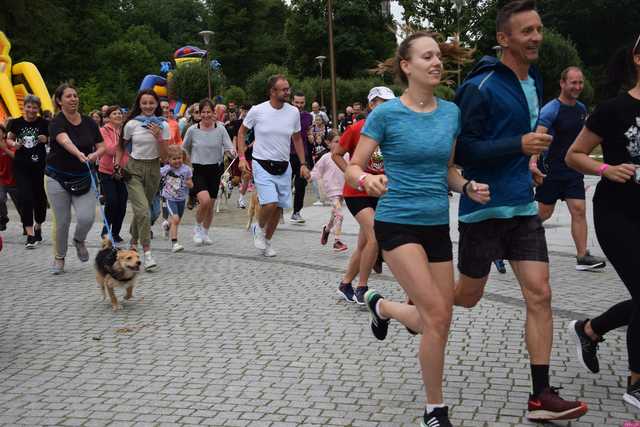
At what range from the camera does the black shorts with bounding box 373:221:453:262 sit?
400cm

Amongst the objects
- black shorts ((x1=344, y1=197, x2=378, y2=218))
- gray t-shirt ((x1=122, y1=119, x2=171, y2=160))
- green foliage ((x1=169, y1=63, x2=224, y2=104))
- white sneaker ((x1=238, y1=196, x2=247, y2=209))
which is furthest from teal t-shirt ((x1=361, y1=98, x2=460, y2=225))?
green foliage ((x1=169, y1=63, x2=224, y2=104))

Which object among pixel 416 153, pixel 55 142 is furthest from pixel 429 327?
pixel 55 142

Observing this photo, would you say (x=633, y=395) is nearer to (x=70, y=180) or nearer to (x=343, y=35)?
(x=70, y=180)

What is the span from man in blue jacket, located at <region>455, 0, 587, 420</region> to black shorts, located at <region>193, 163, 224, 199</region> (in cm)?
709

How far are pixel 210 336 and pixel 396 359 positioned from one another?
151 centimetres

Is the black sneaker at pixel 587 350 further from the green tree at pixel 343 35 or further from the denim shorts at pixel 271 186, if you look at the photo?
the green tree at pixel 343 35

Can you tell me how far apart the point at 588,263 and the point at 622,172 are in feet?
14.4

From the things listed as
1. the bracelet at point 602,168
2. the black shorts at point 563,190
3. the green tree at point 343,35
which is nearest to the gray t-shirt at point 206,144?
the black shorts at point 563,190

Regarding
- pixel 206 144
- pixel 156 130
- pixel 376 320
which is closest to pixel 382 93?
pixel 376 320

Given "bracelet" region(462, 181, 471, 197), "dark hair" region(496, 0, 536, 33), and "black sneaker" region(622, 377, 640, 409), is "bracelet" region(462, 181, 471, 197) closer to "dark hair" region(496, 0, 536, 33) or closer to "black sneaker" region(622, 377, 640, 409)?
"dark hair" region(496, 0, 536, 33)

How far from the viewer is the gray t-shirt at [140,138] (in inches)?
370

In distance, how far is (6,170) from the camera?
12.0 metres

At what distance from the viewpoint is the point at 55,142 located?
345 inches

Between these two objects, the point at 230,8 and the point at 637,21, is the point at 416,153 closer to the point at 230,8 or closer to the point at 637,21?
the point at 637,21
